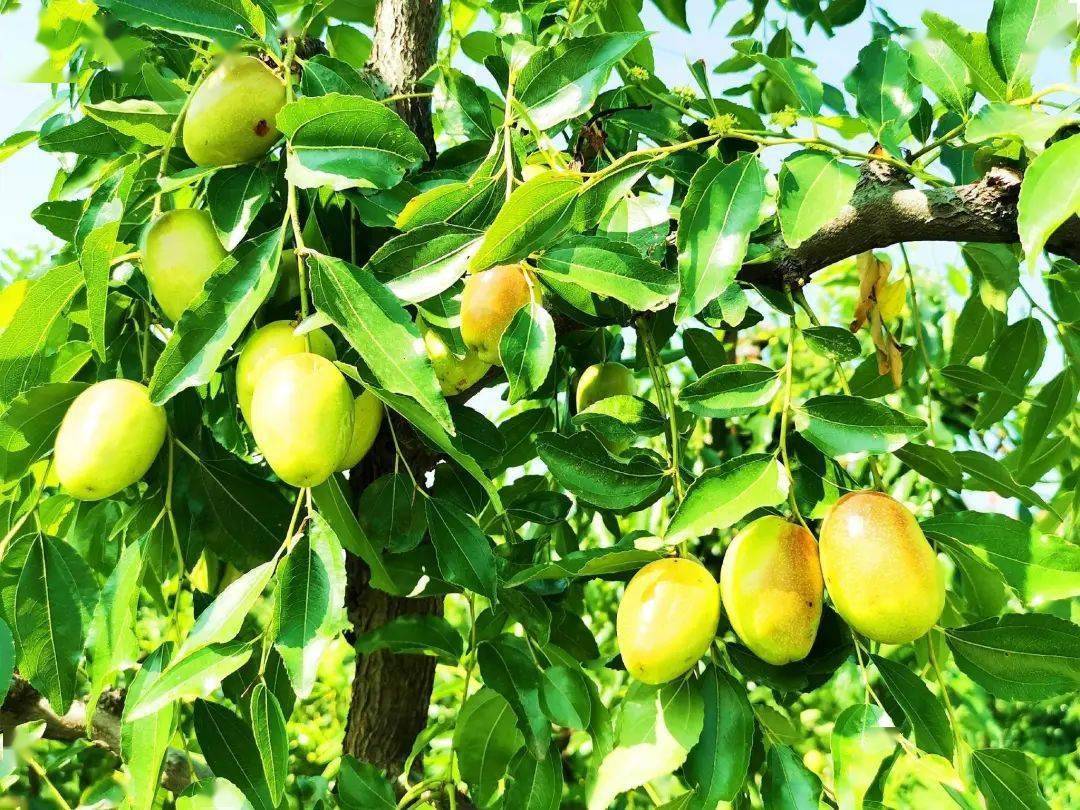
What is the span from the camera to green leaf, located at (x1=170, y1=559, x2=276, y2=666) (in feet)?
2.54

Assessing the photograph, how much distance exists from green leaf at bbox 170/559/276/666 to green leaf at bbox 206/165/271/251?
0.27m

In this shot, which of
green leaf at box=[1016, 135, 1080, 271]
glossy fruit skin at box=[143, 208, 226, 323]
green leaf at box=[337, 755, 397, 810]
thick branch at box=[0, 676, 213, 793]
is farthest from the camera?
thick branch at box=[0, 676, 213, 793]

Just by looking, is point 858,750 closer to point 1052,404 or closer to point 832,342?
point 832,342

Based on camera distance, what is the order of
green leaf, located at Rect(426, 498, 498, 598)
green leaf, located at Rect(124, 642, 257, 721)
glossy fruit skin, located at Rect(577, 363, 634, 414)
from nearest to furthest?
green leaf, located at Rect(124, 642, 257, 721), green leaf, located at Rect(426, 498, 498, 598), glossy fruit skin, located at Rect(577, 363, 634, 414)

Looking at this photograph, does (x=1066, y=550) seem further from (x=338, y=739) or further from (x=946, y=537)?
(x=338, y=739)

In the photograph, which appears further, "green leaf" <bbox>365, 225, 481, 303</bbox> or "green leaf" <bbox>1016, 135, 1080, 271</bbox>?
"green leaf" <bbox>365, 225, 481, 303</bbox>

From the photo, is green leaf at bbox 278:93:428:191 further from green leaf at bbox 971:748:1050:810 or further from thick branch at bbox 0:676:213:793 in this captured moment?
thick branch at bbox 0:676:213:793

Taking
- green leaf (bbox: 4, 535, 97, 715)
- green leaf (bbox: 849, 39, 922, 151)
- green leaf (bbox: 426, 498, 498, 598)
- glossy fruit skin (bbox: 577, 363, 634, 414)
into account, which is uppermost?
green leaf (bbox: 849, 39, 922, 151)

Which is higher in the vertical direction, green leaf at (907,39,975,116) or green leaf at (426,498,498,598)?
green leaf at (907,39,975,116)

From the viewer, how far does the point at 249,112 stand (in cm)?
90

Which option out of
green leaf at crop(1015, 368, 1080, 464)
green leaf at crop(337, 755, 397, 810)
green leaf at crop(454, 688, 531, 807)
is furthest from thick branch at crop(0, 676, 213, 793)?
green leaf at crop(1015, 368, 1080, 464)

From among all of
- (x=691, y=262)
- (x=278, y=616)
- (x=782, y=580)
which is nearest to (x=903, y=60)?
(x=691, y=262)

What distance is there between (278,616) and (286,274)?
0.33 metres

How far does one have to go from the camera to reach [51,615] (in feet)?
3.02
